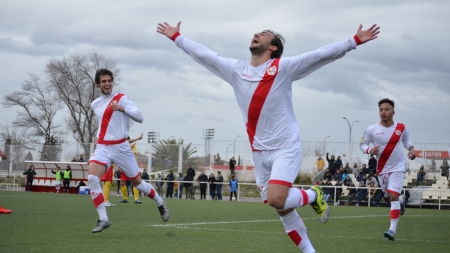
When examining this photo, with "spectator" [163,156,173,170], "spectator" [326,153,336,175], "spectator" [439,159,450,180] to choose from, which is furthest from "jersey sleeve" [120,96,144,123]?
"spectator" [163,156,173,170]

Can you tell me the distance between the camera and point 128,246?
8.26m

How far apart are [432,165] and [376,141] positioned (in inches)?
957

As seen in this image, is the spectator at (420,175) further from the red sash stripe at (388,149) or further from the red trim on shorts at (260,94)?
the red trim on shorts at (260,94)

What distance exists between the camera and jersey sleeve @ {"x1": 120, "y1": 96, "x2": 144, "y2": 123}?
1051cm

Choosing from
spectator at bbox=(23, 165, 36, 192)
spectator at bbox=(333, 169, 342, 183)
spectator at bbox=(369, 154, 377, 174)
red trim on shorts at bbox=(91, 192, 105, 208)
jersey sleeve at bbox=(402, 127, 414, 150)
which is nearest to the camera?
red trim on shorts at bbox=(91, 192, 105, 208)

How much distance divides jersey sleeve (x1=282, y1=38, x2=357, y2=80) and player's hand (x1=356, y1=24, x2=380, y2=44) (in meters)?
0.09

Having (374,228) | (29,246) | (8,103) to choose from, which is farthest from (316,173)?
(8,103)

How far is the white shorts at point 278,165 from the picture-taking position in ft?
21.3

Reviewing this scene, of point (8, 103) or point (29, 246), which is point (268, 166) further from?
point (8, 103)

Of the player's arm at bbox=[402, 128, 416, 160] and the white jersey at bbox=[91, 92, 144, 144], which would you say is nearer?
the white jersey at bbox=[91, 92, 144, 144]

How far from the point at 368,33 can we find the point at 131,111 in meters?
5.13

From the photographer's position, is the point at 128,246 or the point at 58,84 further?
the point at 58,84

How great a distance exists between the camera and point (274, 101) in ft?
21.9

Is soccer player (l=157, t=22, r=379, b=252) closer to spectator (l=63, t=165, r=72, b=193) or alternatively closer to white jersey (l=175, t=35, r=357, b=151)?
white jersey (l=175, t=35, r=357, b=151)
